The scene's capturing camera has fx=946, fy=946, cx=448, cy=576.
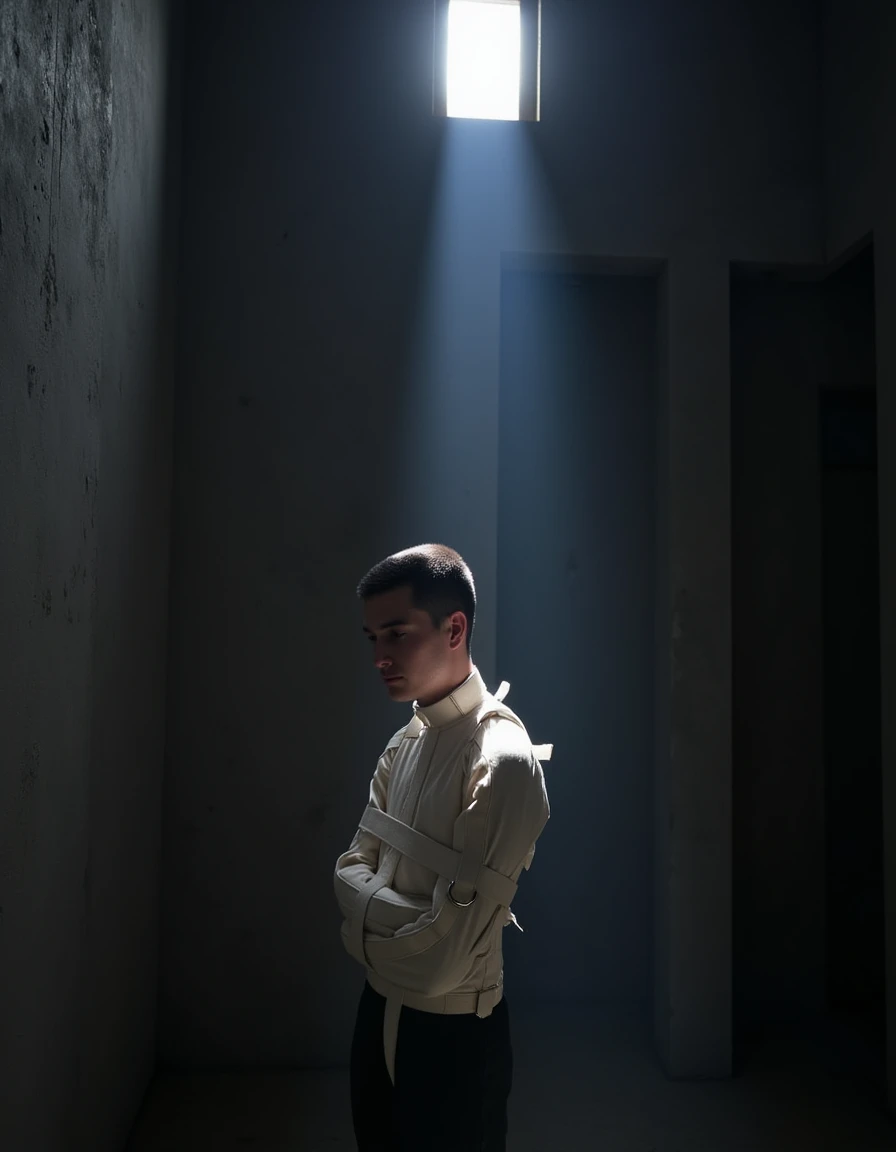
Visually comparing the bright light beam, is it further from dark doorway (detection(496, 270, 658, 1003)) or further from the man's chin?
the man's chin

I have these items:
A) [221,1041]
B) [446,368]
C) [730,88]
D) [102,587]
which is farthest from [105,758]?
[730,88]

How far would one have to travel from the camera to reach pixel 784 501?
12.1ft

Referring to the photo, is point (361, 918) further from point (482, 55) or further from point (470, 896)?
point (482, 55)

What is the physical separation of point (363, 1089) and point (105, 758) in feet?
3.39

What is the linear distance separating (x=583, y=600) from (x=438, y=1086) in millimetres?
2303

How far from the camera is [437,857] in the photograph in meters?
1.58

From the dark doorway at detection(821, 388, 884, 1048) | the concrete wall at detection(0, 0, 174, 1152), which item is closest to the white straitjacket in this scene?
the concrete wall at detection(0, 0, 174, 1152)

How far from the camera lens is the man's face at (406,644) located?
1678 mm

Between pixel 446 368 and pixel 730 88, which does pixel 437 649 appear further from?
pixel 730 88

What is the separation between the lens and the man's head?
5.51ft

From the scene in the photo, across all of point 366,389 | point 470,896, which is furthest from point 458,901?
point 366,389

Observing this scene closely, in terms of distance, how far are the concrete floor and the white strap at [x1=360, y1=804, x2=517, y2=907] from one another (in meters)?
1.46

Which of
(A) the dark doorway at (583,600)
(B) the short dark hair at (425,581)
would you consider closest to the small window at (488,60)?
(A) the dark doorway at (583,600)

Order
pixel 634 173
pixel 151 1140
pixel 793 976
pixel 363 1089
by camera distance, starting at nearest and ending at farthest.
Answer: pixel 363 1089, pixel 151 1140, pixel 634 173, pixel 793 976
